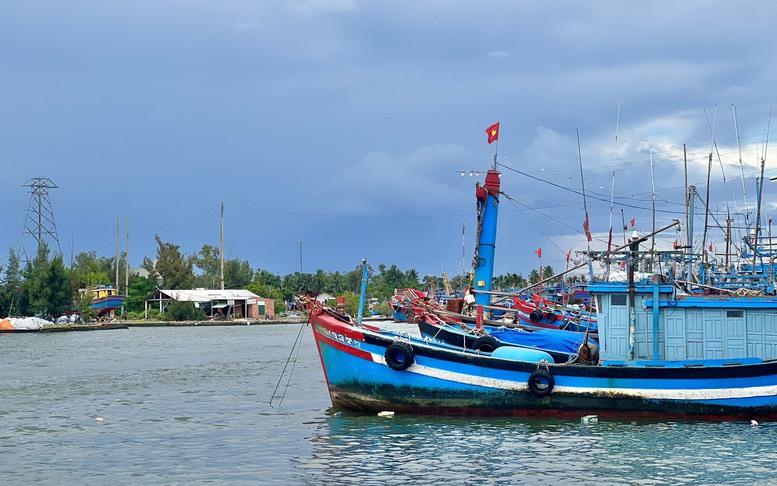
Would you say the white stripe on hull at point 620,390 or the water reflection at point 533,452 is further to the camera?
the white stripe on hull at point 620,390

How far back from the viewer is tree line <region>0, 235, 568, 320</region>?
317 feet

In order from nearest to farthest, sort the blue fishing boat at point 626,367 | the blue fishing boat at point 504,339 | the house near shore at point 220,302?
the blue fishing boat at point 626,367
the blue fishing boat at point 504,339
the house near shore at point 220,302

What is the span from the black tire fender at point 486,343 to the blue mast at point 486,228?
5731 mm

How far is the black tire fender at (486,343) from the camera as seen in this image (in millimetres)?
26516

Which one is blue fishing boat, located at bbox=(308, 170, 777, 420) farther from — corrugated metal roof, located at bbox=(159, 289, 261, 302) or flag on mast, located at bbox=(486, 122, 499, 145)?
corrugated metal roof, located at bbox=(159, 289, 261, 302)

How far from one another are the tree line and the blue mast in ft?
110

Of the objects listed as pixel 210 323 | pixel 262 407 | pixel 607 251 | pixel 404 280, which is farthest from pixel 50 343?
pixel 404 280

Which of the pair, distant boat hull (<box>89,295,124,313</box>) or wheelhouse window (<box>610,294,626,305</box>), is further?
distant boat hull (<box>89,295,124,313</box>)

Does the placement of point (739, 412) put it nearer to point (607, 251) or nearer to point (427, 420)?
point (607, 251)

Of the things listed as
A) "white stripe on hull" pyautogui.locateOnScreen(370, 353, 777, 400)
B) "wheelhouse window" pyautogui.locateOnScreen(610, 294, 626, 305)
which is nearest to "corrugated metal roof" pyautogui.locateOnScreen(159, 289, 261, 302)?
"white stripe on hull" pyautogui.locateOnScreen(370, 353, 777, 400)

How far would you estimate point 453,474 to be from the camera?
57.0ft

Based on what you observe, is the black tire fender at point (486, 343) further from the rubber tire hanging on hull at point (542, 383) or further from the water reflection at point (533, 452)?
the rubber tire hanging on hull at point (542, 383)

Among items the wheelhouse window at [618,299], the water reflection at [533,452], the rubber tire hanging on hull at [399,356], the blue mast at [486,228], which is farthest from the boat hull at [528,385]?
the blue mast at [486,228]

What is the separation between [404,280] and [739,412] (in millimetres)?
148930
